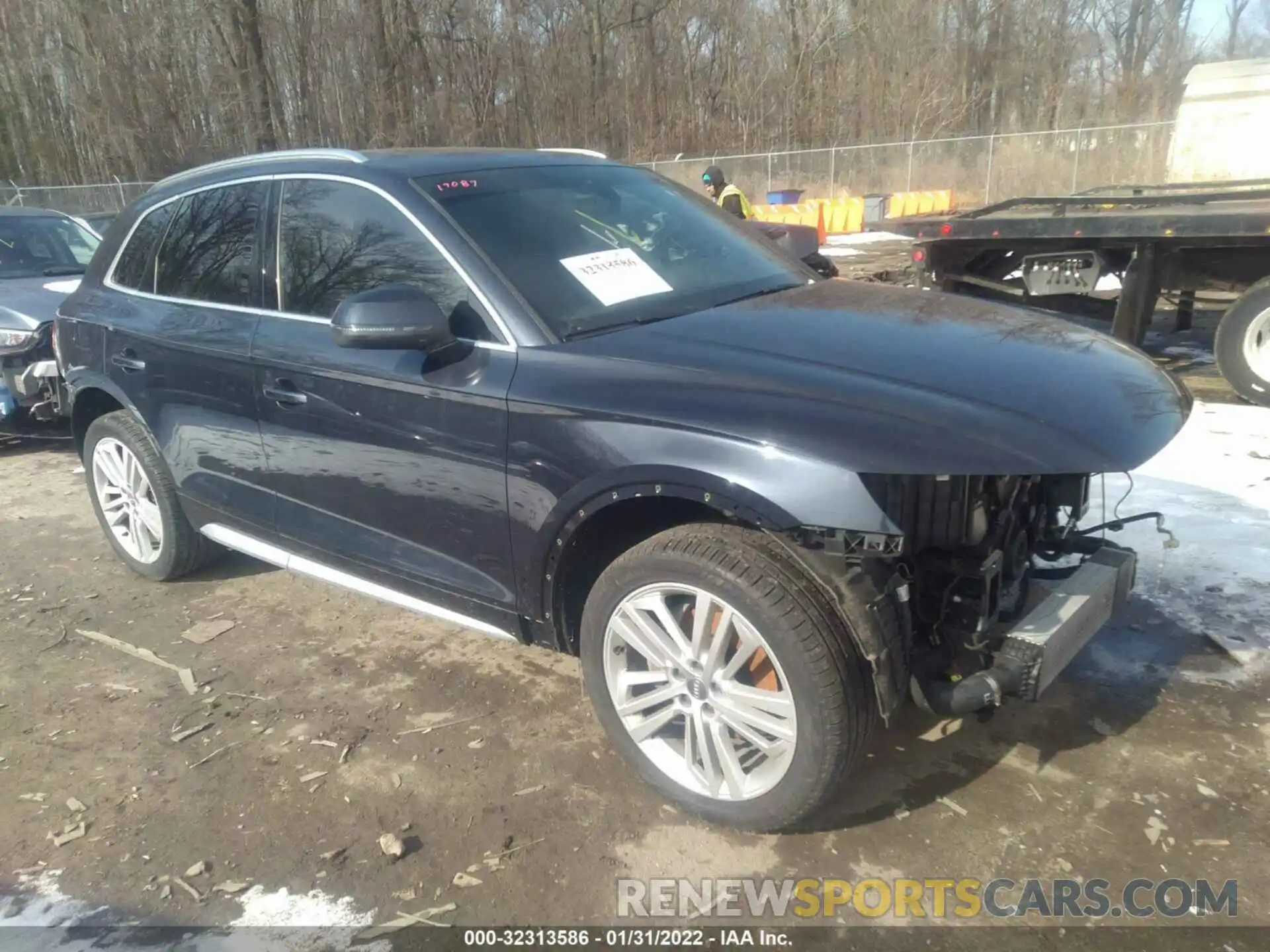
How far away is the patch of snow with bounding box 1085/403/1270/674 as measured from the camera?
368 cm

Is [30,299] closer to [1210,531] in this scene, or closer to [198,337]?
[198,337]

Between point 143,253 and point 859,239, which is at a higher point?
point 143,253

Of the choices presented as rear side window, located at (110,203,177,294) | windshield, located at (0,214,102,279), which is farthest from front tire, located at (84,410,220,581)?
windshield, located at (0,214,102,279)

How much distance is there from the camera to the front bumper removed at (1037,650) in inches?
Result: 95.3

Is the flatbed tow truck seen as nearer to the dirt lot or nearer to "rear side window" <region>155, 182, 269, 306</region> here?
the dirt lot

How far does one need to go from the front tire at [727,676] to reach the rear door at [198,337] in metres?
1.77

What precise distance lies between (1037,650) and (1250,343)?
5443 millimetres

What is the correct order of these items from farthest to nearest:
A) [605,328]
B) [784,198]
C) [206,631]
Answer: [784,198], [206,631], [605,328]

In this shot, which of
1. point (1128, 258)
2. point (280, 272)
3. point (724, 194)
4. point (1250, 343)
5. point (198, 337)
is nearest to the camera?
point (280, 272)

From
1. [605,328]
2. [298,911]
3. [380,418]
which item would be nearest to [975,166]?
[605,328]

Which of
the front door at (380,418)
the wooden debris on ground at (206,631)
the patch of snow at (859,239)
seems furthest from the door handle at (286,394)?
the patch of snow at (859,239)

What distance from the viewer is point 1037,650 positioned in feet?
7.93

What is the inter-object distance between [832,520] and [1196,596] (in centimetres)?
242

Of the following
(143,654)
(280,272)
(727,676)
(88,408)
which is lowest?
(143,654)
